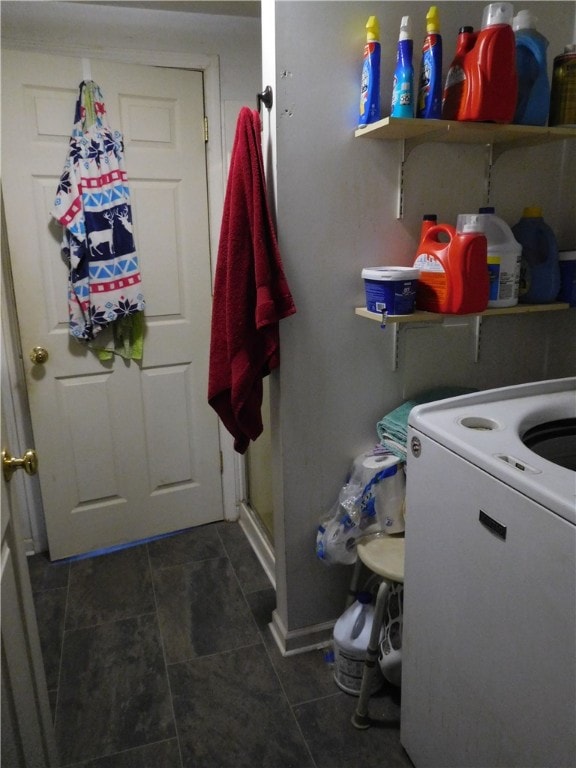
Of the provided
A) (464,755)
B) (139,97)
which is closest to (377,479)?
(464,755)

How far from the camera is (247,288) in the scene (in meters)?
1.44

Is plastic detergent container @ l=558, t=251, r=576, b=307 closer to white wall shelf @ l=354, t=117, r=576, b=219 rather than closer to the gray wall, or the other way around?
the gray wall

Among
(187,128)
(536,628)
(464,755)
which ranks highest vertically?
(187,128)

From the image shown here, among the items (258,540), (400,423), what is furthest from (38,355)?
(400,423)

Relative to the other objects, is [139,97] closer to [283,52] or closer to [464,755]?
[283,52]

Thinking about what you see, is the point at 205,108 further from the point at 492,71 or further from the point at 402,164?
the point at 492,71

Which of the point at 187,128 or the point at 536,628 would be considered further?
the point at 187,128

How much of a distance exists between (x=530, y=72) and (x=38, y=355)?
1895 mm

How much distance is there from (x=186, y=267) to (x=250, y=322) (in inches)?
34.0

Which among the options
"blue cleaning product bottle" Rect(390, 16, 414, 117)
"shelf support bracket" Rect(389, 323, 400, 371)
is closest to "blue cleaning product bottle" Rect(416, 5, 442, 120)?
"blue cleaning product bottle" Rect(390, 16, 414, 117)

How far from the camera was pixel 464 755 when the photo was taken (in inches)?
42.9

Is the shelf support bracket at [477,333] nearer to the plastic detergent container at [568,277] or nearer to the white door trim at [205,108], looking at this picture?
the plastic detergent container at [568,277]

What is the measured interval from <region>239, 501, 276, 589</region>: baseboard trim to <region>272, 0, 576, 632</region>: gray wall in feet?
1.10

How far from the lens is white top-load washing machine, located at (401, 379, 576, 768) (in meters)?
0.81
